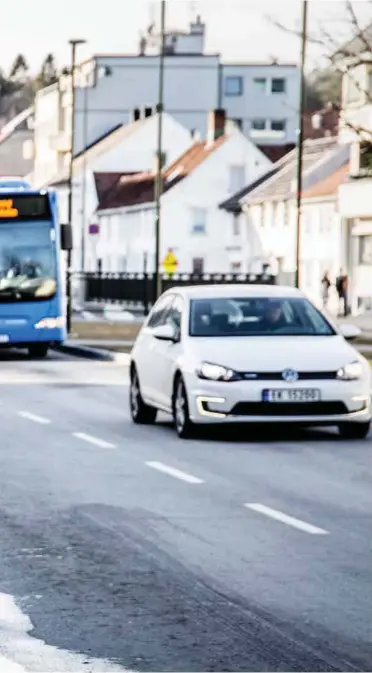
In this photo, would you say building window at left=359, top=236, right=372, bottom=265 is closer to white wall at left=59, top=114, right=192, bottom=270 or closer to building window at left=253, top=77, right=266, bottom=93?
white wall at left=59, top=114, right=192, bottom=270

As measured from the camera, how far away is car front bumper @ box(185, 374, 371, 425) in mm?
20000

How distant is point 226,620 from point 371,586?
4.54 feet

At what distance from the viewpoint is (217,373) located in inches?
790

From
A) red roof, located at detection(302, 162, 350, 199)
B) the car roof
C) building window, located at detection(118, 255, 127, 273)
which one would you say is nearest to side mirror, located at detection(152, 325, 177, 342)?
the car roof

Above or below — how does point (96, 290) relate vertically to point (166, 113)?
below

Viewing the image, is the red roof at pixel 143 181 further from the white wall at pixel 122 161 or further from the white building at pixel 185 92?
the white building at pixel 185 92

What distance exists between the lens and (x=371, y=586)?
10266 mm

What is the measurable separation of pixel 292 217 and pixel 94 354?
6072cm

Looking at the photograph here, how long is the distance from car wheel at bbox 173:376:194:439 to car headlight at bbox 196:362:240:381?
14.7 inches

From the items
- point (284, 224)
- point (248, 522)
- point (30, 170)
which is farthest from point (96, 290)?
point (248, 522)

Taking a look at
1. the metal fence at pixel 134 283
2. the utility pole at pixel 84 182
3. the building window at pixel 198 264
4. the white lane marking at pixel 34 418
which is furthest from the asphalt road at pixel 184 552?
the utility pole at pixel 84 182

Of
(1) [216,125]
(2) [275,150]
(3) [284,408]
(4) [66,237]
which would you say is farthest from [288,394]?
(2) [275,150]

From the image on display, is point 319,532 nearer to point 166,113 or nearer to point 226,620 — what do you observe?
point 226,620

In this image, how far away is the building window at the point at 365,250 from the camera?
86.1 metres
